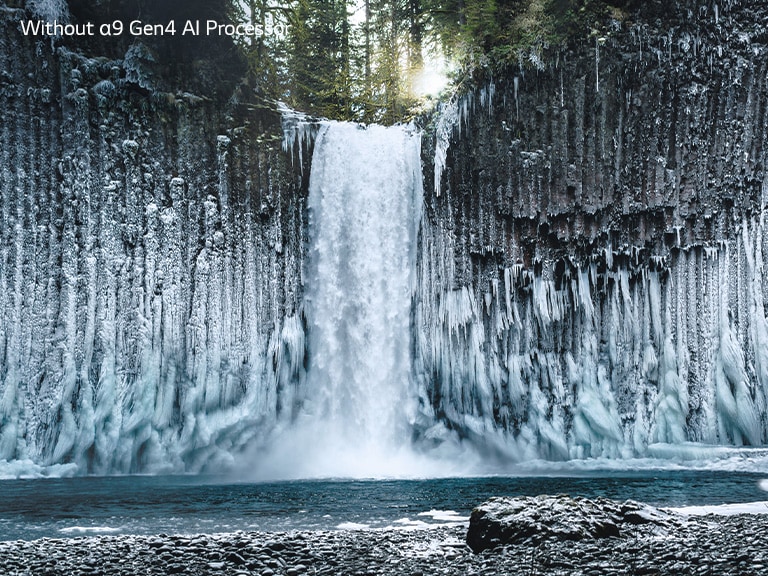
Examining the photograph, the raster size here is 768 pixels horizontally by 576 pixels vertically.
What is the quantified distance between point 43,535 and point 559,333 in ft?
43.1

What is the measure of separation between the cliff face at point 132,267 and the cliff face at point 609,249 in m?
4.69

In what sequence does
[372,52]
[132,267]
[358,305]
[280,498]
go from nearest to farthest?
[280,498] < [132,267] < [358,305] < [372,52]

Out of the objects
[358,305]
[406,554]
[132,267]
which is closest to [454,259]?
[358,305]

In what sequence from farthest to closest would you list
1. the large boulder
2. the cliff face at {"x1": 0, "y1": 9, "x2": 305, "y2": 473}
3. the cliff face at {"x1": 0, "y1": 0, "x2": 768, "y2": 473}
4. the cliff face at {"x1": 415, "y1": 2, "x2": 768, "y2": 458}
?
the cliff face at {"x1": 415, "y1": 2, "x2": 768, "y2": 458} < the cliff face at {"x1": 0, "y1": 0, "x2": 768, "y2": 473} < the cliff face at {"x1": 0, "y1": 9, "x2": 305, "y2": 473} < the large boulder

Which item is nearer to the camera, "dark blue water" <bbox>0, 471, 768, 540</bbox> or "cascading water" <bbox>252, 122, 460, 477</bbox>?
"dark blue water" <bbox>0, 471, 768, 540</bbox>

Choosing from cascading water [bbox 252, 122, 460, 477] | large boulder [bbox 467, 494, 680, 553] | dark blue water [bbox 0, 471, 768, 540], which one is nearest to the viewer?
large boulder [bbox 467, 494, 680, 553]

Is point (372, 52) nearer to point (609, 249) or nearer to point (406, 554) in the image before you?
point (609, 249)

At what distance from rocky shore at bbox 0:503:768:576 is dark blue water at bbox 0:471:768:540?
126 cm

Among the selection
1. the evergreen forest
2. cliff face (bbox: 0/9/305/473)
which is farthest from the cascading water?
the evergreen forest

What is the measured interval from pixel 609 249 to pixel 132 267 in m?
12.1

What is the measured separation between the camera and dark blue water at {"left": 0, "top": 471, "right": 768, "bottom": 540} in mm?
8766

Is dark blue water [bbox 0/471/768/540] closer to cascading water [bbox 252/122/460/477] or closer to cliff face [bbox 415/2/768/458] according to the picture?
cliff face [bbox 415/2/768/458]

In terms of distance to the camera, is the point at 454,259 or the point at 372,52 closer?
the point at 454,259

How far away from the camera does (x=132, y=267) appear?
1736 cm
